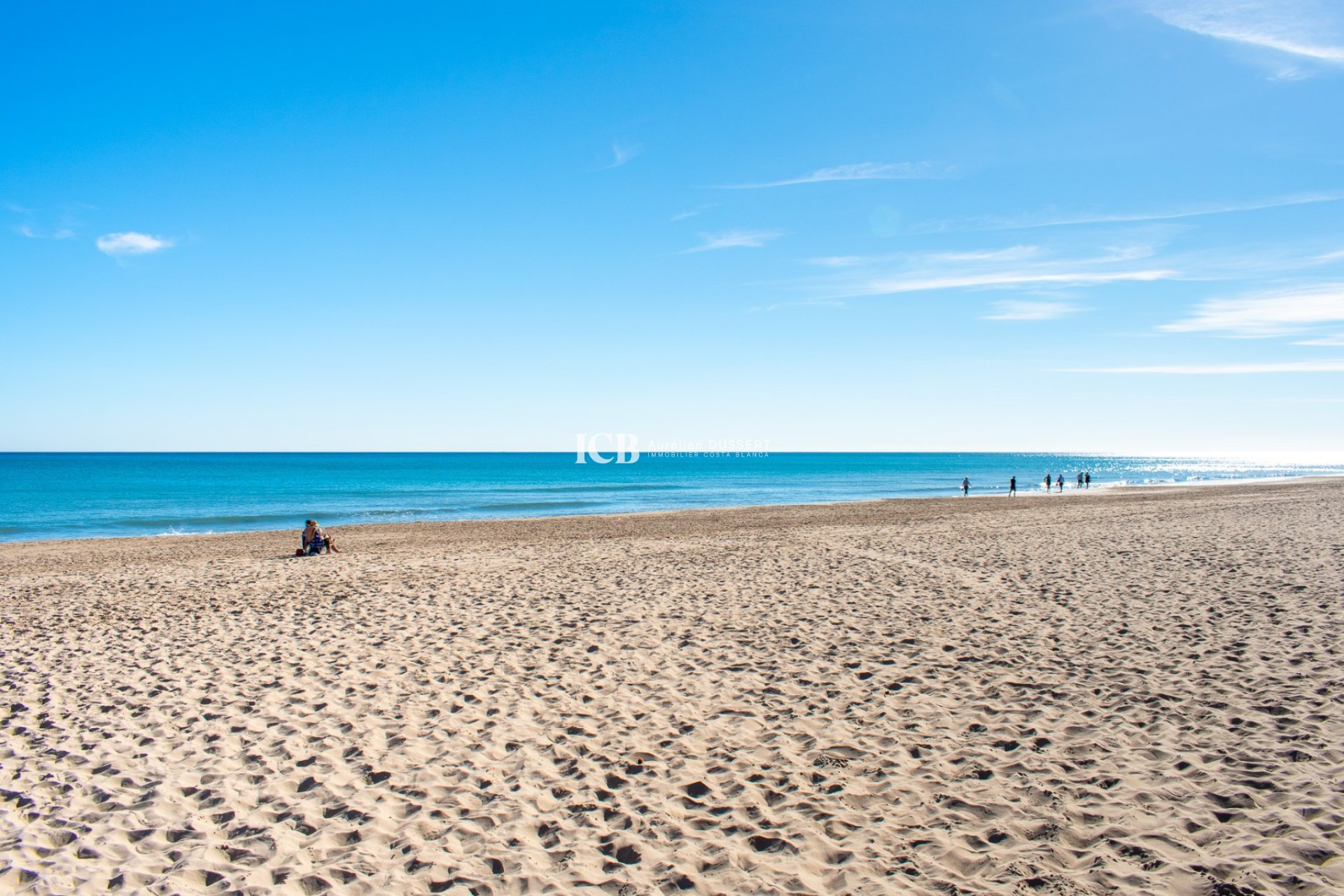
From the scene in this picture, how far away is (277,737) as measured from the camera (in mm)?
6914

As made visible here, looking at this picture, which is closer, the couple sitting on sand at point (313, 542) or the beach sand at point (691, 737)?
the beach sand at point (691, 737)

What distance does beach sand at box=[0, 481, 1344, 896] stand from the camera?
474 centimetres

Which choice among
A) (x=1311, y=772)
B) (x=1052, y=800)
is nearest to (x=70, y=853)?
(x=1052, y=800)

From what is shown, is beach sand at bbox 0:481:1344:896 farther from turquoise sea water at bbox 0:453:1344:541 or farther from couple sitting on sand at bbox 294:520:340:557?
turquoise sea water at bbox 0:453:1344:541

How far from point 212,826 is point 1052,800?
20.0ft

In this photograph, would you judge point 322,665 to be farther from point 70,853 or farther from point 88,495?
point 88,495

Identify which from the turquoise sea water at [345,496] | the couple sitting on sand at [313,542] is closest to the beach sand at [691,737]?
the couple sitting on sand at [313,542]

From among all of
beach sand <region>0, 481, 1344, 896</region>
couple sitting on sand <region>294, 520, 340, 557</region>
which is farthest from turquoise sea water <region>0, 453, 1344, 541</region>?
beach sand <region>0, 481, 1344, 896</region>

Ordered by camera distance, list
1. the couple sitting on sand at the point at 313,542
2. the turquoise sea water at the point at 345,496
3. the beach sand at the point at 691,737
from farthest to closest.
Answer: the turquoise sea water at the point at 345,496, the couple sitting on sand at the point at 313,542, the beach sand at the point at 691,737

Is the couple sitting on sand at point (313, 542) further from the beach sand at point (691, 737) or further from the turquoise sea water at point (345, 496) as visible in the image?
the turquoise sea water at point (345, 496)

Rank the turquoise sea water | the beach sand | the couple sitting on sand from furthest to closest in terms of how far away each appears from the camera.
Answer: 1. the turquoise sea water
2. the couple sitting on sand
3. the beach sand

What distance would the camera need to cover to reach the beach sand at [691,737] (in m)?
4.74

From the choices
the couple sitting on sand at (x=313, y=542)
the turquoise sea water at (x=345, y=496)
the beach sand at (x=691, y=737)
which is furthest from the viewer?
the turquoise sea water at (x=345, y=496)

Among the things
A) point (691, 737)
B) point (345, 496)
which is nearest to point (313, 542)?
point (691, 737)
